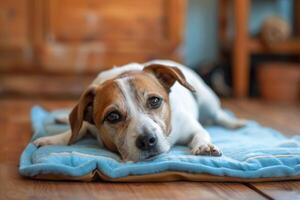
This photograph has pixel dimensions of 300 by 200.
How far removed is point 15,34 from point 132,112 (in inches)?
87.3

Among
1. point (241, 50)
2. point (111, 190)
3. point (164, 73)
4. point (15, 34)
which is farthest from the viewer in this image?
point (241, 50)

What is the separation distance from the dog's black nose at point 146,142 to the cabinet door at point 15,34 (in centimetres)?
227

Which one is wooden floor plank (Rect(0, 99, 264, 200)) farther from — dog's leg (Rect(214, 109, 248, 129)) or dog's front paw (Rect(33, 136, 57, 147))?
dog's leg (Rect(214, 109, 248, 129))

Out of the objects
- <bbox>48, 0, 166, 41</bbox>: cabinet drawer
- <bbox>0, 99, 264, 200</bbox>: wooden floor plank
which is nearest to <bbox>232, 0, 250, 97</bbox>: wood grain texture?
<bbox>48, 0, 166, 41</bbox>: cabinet drawer

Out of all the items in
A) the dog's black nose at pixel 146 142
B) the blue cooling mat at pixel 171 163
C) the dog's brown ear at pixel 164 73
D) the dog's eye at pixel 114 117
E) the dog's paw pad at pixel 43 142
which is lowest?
the dog's paw pad at pixel 43 142

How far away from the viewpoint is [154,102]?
2.10 m

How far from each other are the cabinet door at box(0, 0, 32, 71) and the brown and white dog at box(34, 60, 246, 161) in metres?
1.69

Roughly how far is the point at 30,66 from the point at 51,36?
0.25 m

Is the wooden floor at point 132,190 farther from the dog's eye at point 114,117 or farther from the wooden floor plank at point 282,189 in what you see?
the dog's eye at point 114,117

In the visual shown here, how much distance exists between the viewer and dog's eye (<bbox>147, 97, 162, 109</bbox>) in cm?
209

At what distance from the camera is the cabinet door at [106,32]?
4.00m

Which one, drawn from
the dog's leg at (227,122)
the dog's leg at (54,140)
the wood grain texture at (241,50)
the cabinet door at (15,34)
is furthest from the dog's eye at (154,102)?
the wood grain texture at (241,50)

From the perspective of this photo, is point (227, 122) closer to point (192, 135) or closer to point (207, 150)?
point (192, 135)

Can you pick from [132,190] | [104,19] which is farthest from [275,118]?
[132,190]
